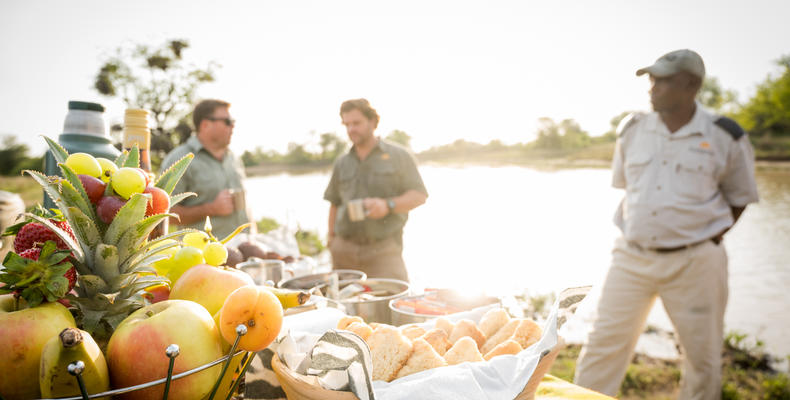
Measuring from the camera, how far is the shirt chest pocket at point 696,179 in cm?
345

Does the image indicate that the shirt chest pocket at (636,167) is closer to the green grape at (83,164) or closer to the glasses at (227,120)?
the glasses at (227,120)

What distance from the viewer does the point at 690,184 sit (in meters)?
3.47

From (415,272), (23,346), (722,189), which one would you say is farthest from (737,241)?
(23,346)

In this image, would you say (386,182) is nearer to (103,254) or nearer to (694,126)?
(694,126)

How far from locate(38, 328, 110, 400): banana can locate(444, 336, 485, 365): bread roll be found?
2.54 ft

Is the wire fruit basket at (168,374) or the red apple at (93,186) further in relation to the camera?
the red apple at (93,186)

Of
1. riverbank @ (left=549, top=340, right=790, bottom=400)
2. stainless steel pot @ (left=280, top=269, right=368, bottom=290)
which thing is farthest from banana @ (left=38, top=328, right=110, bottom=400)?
riverbank @ (left=549, top=340, right=790, bottom=400)

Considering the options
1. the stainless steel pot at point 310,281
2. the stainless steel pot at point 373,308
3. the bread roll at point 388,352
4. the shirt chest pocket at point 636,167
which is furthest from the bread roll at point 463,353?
the shirt chest pocket at point 636,167

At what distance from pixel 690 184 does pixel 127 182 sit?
392 centimetres

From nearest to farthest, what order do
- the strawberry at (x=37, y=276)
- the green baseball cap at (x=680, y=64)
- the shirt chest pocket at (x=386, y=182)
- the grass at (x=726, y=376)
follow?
the strawberry at (x=37, y=276) → the green baseball cap at (x=680, y=64) → the grass at (x=726, y=376) → the shirt chest pocket at (x=386, y=182)

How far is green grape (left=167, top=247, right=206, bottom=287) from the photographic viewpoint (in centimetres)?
104

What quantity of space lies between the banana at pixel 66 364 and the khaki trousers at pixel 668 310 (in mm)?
3909

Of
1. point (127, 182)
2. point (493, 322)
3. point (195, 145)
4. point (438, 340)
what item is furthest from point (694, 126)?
point (195, 145)

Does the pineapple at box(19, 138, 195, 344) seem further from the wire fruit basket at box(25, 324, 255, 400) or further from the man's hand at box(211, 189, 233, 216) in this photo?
the man's hand at box(211, 189, 233, 216)
